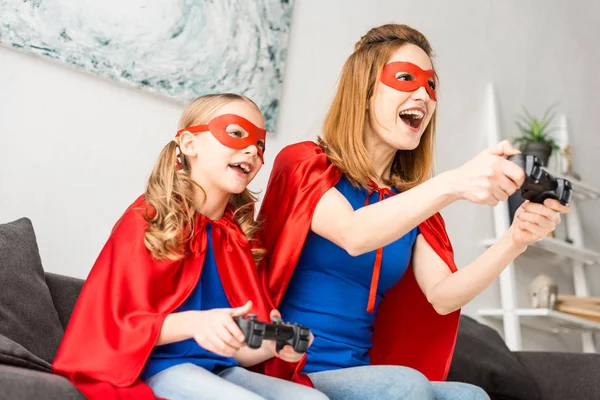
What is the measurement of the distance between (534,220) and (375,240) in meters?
0.34

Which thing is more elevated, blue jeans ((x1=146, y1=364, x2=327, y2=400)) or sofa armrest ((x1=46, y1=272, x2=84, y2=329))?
blue jeans ((x1=146, y1=364, x2=327, y2=400))

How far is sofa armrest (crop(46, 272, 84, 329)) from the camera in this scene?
188 cm

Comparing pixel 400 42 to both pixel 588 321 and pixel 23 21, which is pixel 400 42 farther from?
→ pixel 588 321

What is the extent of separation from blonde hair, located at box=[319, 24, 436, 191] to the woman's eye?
5 centimetres

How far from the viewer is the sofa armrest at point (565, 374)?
89.7 inches

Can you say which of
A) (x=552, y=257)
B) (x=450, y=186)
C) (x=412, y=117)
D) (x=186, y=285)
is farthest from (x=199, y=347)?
(x=552, y=257)

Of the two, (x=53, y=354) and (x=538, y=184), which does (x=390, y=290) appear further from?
(x=53, y=354)

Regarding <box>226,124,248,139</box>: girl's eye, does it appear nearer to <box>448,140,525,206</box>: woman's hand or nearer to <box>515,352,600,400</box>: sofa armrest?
<box>448,140,525,206</box>: woman's hand

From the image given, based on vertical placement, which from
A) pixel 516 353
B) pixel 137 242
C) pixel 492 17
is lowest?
pixel 516 353

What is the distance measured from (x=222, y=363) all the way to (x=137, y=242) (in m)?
0.29

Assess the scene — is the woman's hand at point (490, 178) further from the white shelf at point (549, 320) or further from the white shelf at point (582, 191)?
the white shelf at point (582, 191)

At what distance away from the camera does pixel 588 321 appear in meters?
3.43

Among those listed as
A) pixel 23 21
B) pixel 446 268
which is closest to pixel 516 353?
pixel 446 268

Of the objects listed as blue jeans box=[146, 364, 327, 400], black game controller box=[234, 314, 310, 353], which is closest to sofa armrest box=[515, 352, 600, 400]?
blue jeans box=[146, 364, 327, 400]
